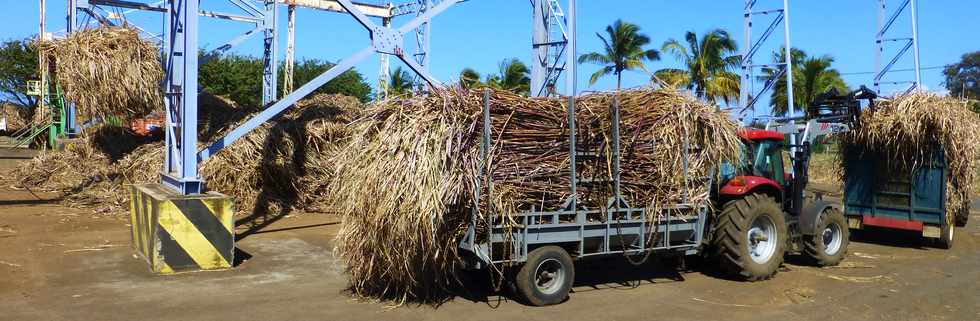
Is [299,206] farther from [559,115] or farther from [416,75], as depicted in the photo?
[559,115]

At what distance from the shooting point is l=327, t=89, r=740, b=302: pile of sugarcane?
7082mm

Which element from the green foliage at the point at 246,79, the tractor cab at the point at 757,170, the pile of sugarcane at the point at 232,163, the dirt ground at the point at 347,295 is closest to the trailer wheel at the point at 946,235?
the dirt ground at the point at 347,295

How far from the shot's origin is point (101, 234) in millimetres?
11422

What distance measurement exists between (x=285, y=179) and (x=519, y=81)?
16732mm

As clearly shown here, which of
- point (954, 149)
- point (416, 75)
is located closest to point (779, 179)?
point (954, 149)

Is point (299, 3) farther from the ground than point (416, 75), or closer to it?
farther from the ground

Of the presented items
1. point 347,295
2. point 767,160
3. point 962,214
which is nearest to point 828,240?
point 767,160

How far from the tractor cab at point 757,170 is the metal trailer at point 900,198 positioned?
11.7ft

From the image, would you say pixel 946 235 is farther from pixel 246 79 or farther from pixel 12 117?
pixel 12 117

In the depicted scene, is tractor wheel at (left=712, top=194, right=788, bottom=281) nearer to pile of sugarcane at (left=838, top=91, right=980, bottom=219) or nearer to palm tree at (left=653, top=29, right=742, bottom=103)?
pile of sugarcane at (left=838, top=91, right=980, bottom=219)

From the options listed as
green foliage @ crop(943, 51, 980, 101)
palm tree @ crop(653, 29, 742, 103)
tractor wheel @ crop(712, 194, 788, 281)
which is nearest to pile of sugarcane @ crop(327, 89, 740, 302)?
tractor wheel @ crop(712, 194, 788, 281)

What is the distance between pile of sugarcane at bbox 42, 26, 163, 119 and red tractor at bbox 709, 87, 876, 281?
9.21 m

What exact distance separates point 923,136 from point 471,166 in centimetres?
884

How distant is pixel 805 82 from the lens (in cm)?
3666
